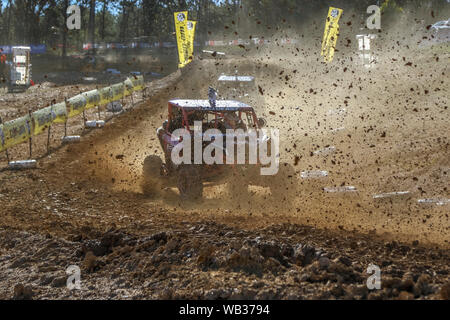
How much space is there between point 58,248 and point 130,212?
2135mm

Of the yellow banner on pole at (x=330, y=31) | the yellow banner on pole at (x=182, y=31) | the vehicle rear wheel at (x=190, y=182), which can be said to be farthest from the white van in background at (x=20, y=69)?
the vehicle rear wheel at (x=190, y=182)

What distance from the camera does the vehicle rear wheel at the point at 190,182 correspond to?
917 centimetres

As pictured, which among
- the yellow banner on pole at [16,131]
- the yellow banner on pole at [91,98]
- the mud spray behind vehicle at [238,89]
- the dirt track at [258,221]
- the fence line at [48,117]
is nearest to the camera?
the dirt track at [258,221]

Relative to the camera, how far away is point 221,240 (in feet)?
21.2

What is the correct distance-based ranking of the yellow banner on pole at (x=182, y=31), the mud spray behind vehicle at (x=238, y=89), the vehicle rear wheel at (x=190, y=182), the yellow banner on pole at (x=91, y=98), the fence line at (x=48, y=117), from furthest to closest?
1. the yellow banner on pole at (x=182, y=31)
2. the mud spray behind vehicle at (x=238, y=89)
3. the yellow banner on pole at (x=91, y=98)
4. the fence line at (x=48, y=117)
5. the vehicle rear wheel at (x=190, y=182)

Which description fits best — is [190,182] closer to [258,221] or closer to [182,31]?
[258,221]

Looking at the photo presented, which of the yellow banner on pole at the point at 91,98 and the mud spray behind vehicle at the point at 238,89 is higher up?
the mud spray behind vehicle at the point at 238,89

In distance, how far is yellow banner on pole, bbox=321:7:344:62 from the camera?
25.4 metres

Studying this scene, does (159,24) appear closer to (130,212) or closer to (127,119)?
(127,119)

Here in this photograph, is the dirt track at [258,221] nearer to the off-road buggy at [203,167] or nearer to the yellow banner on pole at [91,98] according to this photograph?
the off-road buggy at [203,167]

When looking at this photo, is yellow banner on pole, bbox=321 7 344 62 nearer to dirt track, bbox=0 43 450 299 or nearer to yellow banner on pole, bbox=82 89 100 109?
dirt track, bbox=0 43 450 299

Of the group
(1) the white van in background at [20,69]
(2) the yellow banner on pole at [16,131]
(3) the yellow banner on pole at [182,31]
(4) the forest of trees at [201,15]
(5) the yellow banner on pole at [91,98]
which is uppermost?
(4) the forest of trees at [201,15]

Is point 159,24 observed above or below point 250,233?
above
